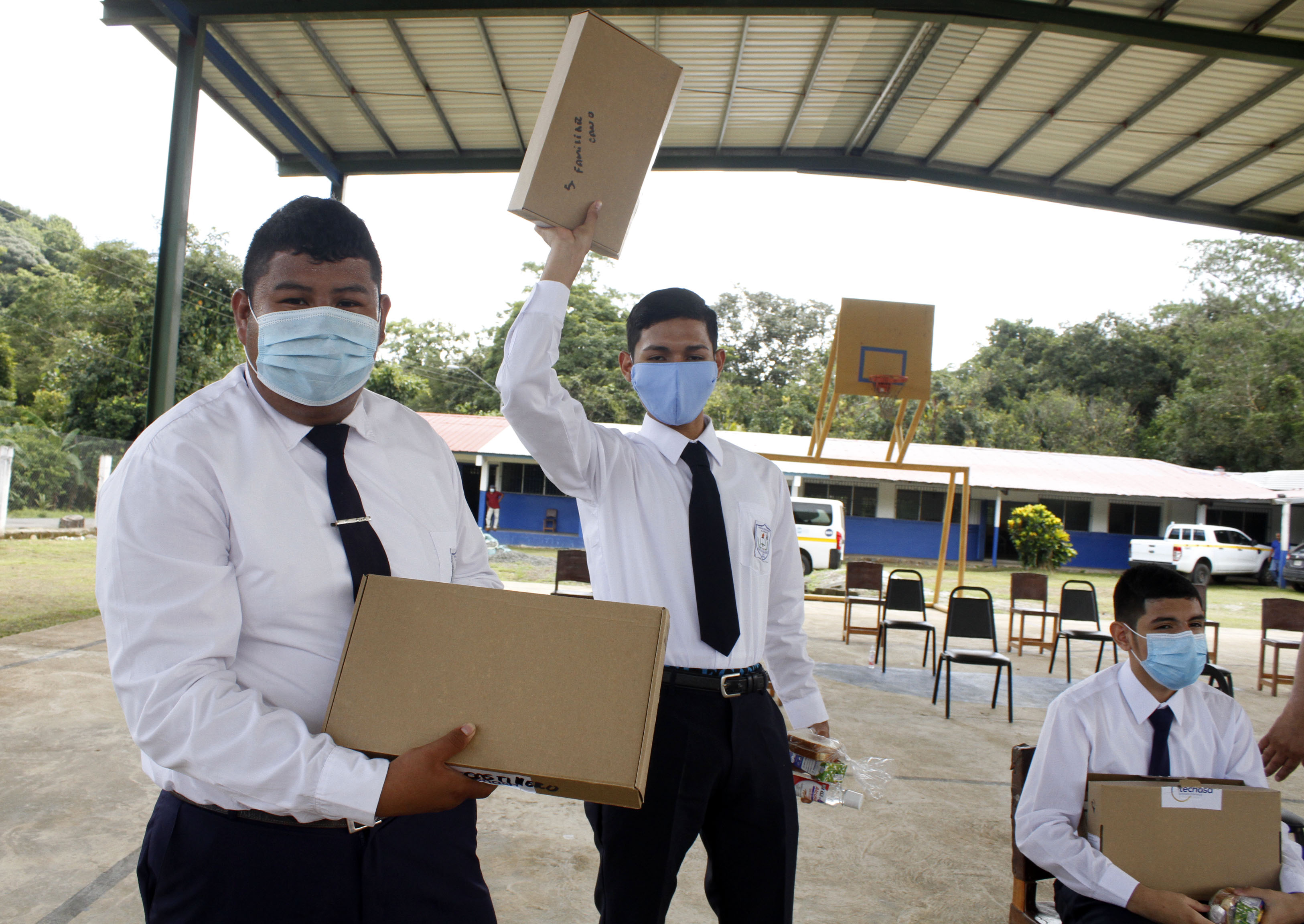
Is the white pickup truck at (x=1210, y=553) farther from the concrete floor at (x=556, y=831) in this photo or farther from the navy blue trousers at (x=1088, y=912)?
the navy blue trousers at (x=1088, y=912)

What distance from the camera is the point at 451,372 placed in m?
35.8

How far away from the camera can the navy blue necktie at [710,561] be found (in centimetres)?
195

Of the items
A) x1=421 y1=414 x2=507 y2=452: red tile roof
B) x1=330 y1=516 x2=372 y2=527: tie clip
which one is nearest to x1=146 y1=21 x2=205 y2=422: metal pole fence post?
x1=330 y1=516 x2=372 y2=527: tie clip

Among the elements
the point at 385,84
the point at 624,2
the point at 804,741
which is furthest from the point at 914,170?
the point at 804,741

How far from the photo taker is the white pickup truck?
19000 mm

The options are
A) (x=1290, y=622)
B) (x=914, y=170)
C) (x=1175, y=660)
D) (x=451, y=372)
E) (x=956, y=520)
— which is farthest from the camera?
(x=451, y=372)

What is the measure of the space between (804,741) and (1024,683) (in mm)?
6022

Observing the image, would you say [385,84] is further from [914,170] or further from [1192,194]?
[1192,194]

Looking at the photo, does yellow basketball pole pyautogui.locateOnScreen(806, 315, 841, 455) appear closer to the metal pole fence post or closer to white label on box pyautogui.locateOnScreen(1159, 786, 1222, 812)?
the metal pole fence post

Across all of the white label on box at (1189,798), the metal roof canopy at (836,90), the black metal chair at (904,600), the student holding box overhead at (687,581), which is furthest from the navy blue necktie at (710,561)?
the black metal chair at (904,600)

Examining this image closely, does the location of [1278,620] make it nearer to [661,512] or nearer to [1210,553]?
[661,512]

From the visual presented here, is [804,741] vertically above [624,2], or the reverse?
[624,2]

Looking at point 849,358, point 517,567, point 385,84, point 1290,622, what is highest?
point 385,84

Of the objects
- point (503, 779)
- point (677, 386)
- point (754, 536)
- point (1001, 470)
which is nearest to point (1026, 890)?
point (754, 536)
